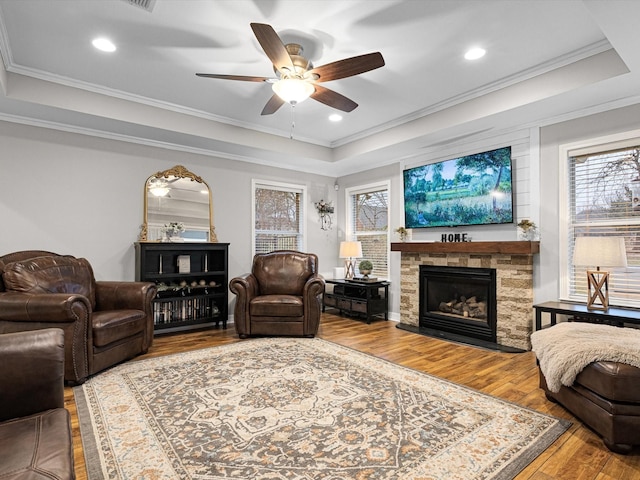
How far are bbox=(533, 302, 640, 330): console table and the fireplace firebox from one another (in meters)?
0.69

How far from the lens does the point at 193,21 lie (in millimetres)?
2633

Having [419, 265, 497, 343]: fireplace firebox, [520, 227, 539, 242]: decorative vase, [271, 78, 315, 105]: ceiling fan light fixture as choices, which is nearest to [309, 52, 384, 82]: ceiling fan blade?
[271, 78, 315, 105]: ceiling fan light fixture

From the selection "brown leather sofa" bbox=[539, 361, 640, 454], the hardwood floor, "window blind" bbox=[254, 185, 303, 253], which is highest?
"window blind" bbox=[254, 185, 303, 253]

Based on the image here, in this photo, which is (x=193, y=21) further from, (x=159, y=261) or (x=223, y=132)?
(x=159, y=261)

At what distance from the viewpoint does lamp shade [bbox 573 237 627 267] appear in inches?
116

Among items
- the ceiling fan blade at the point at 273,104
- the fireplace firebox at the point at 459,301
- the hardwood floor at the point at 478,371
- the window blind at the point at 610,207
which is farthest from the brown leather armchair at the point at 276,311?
the window blind at the point at 610,207

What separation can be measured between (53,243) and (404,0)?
422 cm

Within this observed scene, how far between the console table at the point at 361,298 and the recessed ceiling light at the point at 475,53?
3094 millimetres

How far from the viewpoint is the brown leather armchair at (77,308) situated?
2814 mm

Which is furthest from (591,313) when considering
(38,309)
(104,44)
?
(104,44)

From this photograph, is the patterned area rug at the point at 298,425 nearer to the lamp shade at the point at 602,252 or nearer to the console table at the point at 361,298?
the lamp shade at the point at 602,252

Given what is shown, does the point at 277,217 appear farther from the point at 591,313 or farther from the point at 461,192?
the point at 591,313

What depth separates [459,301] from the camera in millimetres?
4719

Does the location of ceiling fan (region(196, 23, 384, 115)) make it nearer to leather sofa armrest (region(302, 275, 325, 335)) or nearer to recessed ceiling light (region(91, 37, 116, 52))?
recessed ceiling light (region(91, 37, 116, 52))
